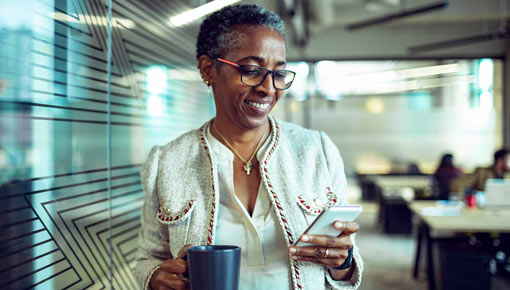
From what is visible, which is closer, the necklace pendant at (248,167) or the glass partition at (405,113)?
the necklace pendant at (248,167)

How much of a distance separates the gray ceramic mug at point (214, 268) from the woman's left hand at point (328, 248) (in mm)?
199

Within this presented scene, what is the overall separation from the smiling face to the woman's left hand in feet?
1.19

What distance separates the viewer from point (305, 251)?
1.09 meters

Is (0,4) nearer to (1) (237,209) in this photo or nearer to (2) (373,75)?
(1) (237,209)

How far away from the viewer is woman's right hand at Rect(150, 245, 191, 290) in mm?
1065

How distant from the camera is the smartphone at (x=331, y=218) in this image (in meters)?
0.99

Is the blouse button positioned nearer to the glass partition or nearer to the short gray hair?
the short gray hair

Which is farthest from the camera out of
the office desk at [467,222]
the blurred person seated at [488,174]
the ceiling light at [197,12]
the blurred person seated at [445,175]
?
the blurred person seated at [445,175]

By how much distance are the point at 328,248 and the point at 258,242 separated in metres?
0.19

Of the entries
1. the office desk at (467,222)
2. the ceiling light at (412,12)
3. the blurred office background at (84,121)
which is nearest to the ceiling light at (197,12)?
the blurred office background at (84,121)

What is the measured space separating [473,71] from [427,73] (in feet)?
3.15

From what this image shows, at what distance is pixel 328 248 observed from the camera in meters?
1.11

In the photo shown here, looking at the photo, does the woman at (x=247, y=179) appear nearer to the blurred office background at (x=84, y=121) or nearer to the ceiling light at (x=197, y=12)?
the blurred office background at (x=84, y=121)

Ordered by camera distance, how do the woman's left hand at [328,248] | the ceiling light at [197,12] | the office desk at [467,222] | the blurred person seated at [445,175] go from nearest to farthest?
the woman's left hand at [328,248] < the ceiling light at [197,12] < the office desk at [467,222] < the blurred person seated at [445,175]
